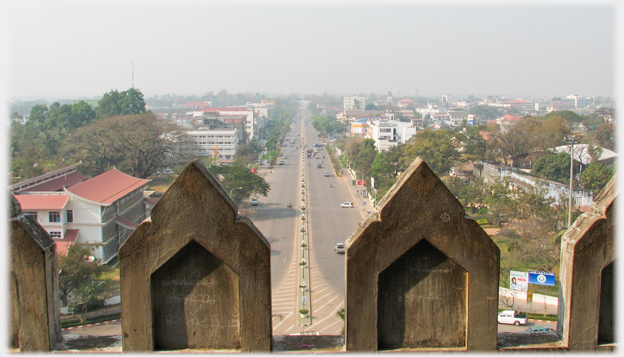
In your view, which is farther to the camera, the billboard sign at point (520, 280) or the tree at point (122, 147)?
the tree at point (122, 147)

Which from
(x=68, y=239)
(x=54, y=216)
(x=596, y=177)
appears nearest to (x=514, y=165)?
(x=596, y=177)

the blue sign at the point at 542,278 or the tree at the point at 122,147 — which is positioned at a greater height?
the tree at the point at 122,147

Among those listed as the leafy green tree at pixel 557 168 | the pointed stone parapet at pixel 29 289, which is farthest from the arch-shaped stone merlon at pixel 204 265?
the leafy green tree at pixel 557 168

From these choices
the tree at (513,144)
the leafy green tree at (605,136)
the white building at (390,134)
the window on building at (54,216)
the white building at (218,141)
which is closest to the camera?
the window on building at (54,216)

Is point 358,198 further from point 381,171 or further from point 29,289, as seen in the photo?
point 29,289

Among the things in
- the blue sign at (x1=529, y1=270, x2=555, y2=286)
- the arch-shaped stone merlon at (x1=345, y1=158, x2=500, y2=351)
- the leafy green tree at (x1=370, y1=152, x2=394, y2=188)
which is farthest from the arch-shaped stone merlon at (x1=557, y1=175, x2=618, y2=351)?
the leafy green tree at (x1=370, y1=152, x2=394, y2=188)

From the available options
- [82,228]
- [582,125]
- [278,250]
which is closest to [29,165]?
[82,228]

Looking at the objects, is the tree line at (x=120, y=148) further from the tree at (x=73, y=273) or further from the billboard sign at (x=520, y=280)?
the billboard sign at (x=520, y=280)
